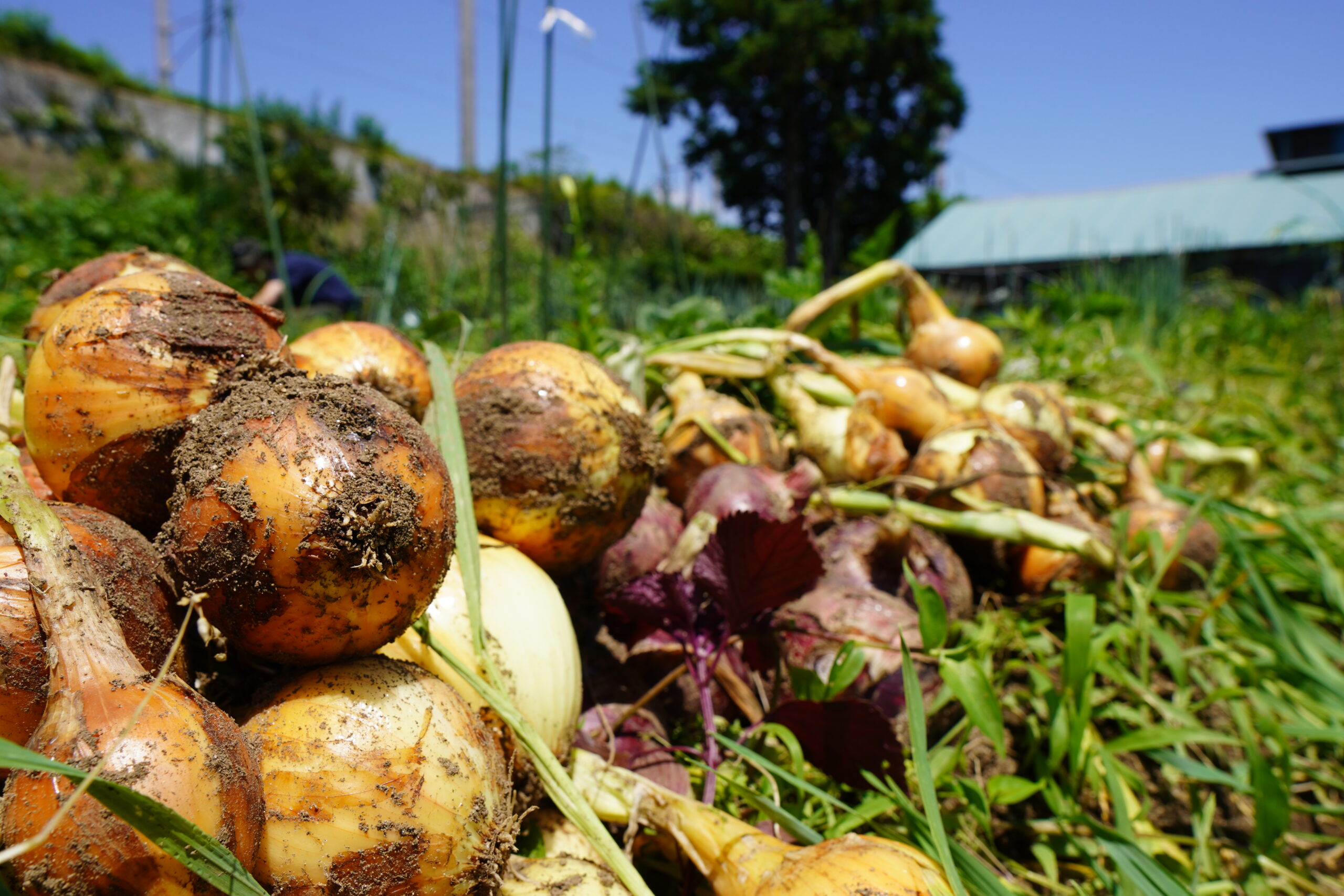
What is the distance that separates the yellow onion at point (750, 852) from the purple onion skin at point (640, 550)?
1.12 ft

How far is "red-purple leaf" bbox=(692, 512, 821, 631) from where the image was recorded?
3.52ft

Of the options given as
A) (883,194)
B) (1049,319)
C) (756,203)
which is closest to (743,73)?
(756,203)

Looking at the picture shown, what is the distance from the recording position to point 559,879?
0.81 metres

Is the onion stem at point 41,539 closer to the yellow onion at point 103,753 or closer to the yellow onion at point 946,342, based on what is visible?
the yellow onion at point 103,753

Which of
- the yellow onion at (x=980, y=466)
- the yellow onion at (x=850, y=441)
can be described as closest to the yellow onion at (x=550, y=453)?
the yellow onion at (x=850, y=441)

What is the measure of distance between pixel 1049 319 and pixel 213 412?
17.5ft

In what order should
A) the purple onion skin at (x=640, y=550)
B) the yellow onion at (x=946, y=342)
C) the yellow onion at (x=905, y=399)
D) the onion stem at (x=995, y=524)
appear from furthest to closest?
the yellow onion at (x=946, y=342), the yellow onion at (x=905, y=399), the onion stem at (x=995, y=524), the purple onion skin at (x=640, y=550)

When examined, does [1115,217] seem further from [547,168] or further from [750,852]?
[750,852]

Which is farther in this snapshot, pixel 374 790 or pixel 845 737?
pixel 845 737

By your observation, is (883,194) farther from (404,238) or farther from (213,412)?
(213,412)

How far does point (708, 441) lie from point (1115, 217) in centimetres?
2014

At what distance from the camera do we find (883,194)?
84.8 feet

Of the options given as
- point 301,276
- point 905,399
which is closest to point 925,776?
point 905,399

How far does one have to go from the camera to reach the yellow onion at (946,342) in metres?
2.15
